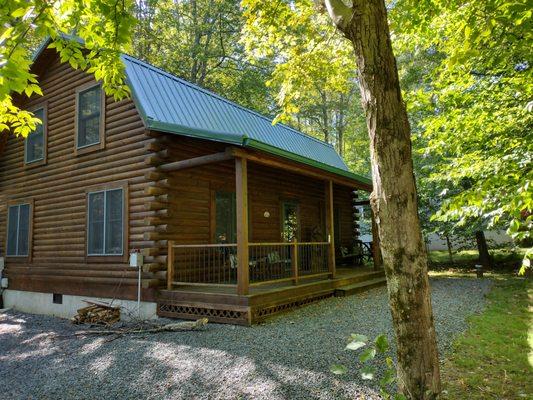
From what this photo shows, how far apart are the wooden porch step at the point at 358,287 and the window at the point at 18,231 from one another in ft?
29.4

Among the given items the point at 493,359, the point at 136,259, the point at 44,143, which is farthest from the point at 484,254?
the point at 44,143

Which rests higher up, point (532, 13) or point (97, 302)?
point (532, 13)

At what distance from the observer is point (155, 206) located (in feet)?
27.1

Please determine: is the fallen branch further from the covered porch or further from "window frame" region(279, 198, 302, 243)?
"window frame" region(279, 198, 302, 243)

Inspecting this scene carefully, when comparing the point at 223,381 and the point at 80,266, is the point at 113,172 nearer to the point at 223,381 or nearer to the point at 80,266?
the point at 80,266

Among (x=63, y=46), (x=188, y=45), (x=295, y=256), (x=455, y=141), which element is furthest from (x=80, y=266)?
(x=188, y=45)

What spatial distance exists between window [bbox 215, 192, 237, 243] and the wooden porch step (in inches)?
116

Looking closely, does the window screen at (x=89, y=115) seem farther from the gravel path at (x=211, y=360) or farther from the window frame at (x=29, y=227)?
the gravel path at (x=211, y=360)

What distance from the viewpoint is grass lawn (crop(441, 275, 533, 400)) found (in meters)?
3.98

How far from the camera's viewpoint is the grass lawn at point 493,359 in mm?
3984

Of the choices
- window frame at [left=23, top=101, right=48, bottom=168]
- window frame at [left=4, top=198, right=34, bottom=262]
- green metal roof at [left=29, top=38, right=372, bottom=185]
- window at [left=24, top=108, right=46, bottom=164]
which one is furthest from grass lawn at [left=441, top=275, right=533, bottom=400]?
window at [left=24, top=108, right=46, bottom=164]

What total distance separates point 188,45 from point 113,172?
52.3 ft

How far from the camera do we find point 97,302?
Result: 9141 millimetres

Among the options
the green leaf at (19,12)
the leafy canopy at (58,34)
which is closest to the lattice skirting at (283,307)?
the leafy canopy at (58,34)
